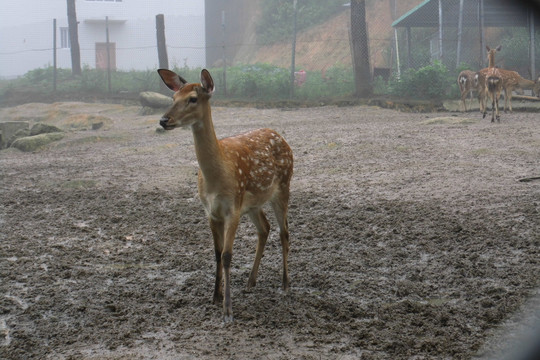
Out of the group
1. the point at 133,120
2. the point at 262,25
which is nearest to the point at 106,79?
the point at 133,120

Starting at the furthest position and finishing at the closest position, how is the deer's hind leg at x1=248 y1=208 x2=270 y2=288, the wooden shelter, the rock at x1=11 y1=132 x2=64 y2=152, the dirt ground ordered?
the wooden shelter < the rock at x1=11 y1=132 x2=64 y2=152 < the deer's hind leg at x1=248 y1=208 x2=270 y2=288 < the dirt ground

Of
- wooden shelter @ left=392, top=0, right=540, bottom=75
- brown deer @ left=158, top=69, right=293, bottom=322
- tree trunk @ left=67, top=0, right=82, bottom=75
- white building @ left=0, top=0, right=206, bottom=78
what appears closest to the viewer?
brown deer @ left=158, top=69, right=293, bottom=322

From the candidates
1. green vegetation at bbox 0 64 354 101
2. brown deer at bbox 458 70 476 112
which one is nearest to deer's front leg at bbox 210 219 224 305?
brown deer at bbox 458 70 476 112

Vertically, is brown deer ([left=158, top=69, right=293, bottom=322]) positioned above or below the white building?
below

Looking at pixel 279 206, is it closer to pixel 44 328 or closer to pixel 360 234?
pixel 360 234

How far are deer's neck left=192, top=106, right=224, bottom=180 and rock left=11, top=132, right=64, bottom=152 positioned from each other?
28.4 feet

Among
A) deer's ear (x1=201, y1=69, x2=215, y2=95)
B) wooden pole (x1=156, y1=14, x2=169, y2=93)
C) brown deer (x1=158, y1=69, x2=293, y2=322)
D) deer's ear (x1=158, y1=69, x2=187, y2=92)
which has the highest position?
wooden pole (x1=156, y1=14, x2=169, y2=93)

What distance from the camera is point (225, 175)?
3895mm

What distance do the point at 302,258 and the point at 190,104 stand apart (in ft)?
6.04

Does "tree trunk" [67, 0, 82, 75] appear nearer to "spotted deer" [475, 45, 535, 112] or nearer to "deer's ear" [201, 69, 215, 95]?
"spotted deer" [475, 45, 535, 112]

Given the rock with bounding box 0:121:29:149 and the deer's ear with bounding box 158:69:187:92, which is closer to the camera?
the deer's ear with bounding box 158:69:187:92

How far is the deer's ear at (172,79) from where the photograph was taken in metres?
3.96

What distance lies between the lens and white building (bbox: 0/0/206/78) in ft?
85.6

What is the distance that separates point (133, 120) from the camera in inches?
590
